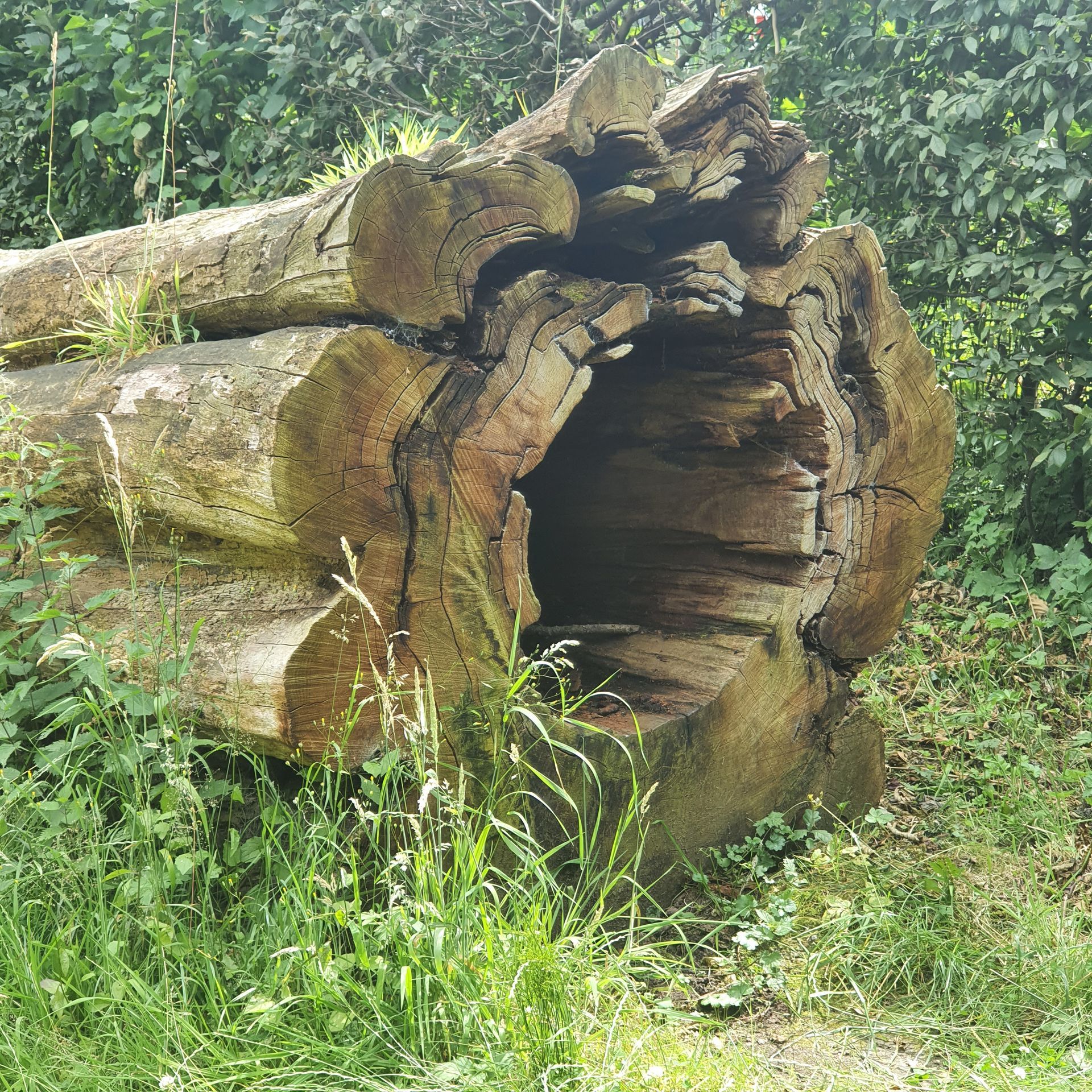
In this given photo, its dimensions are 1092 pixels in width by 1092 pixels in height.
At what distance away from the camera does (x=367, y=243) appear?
224 cm

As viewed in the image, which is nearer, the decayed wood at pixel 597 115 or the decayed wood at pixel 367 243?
the decayed wood at pixel 367 243

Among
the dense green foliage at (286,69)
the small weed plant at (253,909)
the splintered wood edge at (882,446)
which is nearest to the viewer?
the small weed plant at (253,909)

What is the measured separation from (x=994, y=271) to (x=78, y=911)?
14.4 ft

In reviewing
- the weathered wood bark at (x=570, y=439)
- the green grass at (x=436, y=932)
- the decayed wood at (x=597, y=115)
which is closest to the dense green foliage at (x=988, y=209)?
the weathered wood bark at (x=570, y=439)

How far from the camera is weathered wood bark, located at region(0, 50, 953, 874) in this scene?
229 centimetres

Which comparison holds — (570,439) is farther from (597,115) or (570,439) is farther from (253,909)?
(253,909)

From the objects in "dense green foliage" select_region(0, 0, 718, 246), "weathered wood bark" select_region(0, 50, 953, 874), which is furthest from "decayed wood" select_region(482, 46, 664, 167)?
"dense green foliage" select_region(0, 0, 718, 246)

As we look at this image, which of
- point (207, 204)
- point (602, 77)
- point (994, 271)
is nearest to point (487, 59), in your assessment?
point (207, 204)

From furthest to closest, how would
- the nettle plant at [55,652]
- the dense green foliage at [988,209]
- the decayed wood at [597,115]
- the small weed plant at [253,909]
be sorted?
the dense green foliage at [988,209]
the decayed wood at [597,115]
the nettle plant at [55,652]
the small weed plant at [253,909]

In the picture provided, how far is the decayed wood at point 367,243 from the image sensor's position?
226cm

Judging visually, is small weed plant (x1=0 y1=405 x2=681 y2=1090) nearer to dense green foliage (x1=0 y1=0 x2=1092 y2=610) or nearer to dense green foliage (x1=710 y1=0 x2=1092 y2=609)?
dense green foliage (x1=0 y1=0 x2=1092 y2=610)

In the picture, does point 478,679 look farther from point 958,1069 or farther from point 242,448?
point 958,1069

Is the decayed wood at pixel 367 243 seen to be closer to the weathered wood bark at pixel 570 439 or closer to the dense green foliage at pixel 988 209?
the weathered wood bark at pixel 570 439

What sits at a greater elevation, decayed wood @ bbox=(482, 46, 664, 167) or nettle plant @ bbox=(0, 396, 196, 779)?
decayed wood @ bbox=(482, 46, 664, 167)
